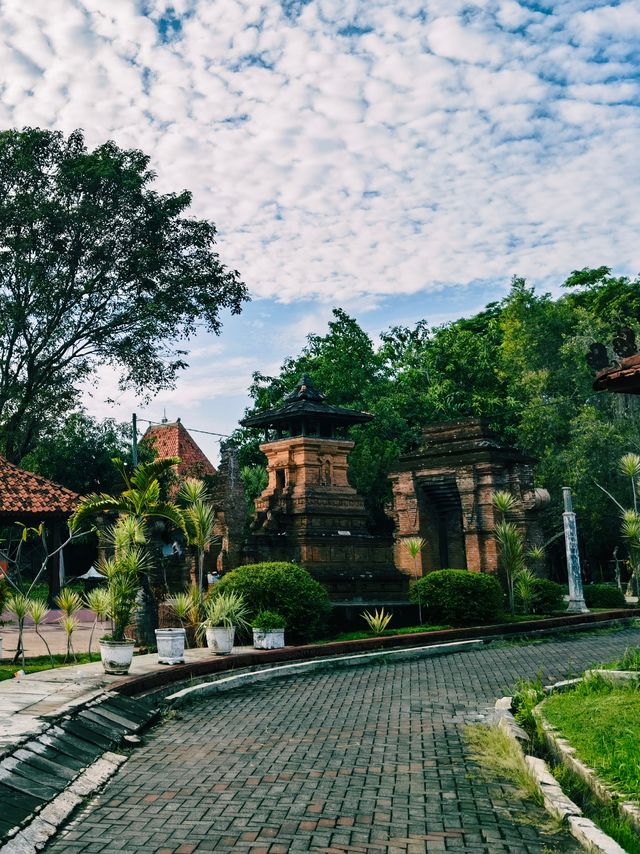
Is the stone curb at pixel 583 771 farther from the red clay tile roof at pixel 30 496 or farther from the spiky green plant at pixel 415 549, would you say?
the red clay tile roof at pixel 30 496

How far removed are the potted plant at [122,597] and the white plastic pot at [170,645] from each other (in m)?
0.70

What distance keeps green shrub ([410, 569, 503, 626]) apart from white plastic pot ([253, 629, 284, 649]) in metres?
5.07

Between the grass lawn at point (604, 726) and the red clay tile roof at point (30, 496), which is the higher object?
the red clay tile roof at point (30, 496)

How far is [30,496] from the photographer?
78.1ft

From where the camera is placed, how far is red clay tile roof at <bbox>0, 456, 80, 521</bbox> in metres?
23.0

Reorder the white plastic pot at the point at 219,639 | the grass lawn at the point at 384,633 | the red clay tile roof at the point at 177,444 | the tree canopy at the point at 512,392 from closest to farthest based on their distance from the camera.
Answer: the white plastic pot at the point at 219,639 → the grass lawn at the point at 384,633 → the tree canopy at the point at 512,392 → the red clay tile roof at the point at 177,444

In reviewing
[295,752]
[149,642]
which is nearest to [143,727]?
[295,752]

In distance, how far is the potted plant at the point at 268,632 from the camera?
566 inches

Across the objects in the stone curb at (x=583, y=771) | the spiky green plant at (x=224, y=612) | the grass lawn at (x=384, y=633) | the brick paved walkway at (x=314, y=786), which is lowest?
the brick paved walkway at (x=314, y=786)

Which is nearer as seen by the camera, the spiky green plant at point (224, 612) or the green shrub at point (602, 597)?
the spiky green plant at point (224, 612)

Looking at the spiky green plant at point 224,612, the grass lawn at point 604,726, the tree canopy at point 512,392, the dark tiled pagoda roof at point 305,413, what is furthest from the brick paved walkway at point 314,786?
the tree canopy at point 512,392

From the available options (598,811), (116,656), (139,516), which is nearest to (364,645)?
(139,516)

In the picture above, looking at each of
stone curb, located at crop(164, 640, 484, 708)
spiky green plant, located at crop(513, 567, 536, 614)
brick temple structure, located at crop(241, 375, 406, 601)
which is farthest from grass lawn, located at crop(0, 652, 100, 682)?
spiky green plant, located at crop(513, 567, 536, 614)

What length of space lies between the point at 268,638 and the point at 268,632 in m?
0.11
